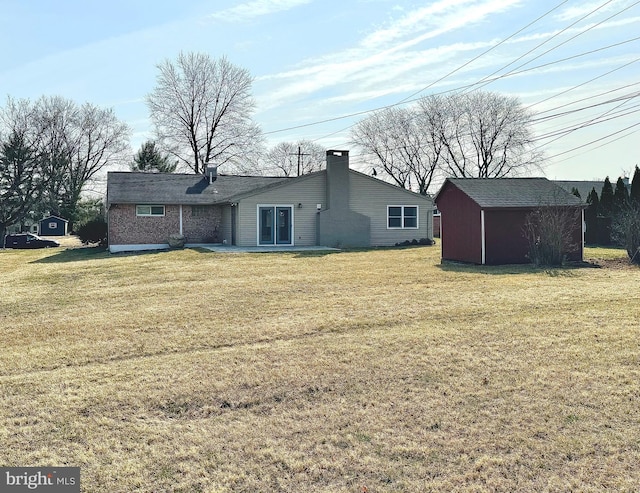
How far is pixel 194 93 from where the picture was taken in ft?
141

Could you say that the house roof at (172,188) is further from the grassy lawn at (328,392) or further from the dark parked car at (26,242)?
the grassy lawn at (328,392)

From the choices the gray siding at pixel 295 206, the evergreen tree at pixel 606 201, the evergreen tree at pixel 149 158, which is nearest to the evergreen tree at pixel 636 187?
the evergreen tree at pixel 606 201

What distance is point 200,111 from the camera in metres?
43.3

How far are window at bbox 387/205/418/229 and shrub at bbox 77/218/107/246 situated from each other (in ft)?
48.9

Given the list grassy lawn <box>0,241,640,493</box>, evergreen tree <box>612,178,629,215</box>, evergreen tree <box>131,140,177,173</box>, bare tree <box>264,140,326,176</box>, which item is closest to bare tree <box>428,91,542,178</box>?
bare tree <box>264,140,326,176</box>

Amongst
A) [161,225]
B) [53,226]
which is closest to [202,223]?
[161,225]

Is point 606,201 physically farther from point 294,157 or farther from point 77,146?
point 77,146

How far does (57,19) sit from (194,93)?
113 feet

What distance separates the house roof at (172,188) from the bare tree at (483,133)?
24.7 m

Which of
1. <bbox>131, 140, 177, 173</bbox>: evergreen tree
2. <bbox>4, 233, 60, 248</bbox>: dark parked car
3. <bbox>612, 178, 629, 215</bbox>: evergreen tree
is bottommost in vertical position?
<bbox>4, 233, 60, 248</bbox>: dark parked car

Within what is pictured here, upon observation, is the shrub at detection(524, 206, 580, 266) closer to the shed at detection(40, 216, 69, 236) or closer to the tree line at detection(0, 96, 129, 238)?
the tree line at detection(0, 96, 129, 238)

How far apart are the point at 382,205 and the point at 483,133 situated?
2407 cm

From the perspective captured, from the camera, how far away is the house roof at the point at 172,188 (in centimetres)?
2341

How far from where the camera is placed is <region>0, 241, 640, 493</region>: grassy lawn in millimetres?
3191
